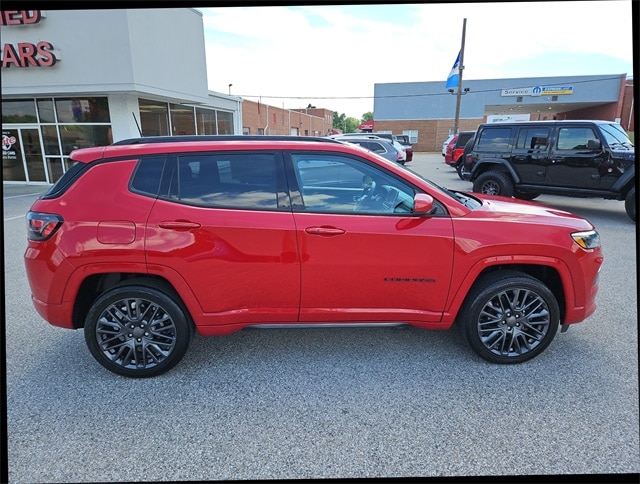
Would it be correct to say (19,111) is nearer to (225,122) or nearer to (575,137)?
(225,122)

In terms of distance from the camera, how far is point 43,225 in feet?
9.64

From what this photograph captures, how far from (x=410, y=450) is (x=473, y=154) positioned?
908 centimetres

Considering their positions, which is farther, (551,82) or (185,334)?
(551,82)

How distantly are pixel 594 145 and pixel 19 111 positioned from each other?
59.4ft

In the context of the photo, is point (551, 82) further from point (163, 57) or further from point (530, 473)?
point (530, 473)

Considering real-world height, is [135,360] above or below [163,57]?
below

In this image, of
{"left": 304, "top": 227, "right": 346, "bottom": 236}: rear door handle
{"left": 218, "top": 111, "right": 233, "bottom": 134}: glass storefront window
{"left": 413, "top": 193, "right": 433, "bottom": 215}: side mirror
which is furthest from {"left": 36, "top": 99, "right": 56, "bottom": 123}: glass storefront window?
{"left": 413, "top": 193, "right": 433, "bottom": 215}: side mirror

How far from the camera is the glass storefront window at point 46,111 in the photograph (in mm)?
13859

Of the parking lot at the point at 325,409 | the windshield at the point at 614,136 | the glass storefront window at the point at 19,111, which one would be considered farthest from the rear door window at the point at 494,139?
the glass storefront window at the point at 19,111

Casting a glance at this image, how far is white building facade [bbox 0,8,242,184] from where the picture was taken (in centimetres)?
1217

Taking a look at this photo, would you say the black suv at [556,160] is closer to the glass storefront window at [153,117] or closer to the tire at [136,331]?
the tire at [136,331]

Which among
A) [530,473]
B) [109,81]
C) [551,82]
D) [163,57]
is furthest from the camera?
[551,82]

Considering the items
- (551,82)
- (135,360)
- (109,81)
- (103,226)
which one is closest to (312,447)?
(135,360)

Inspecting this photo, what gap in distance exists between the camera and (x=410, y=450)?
2.40 meters
